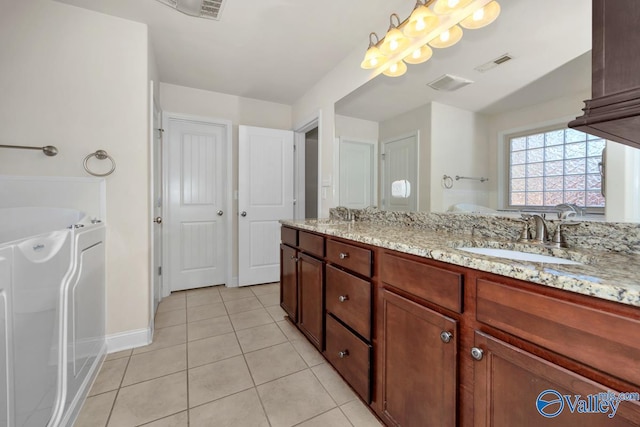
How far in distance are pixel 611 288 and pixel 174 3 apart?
2533 mm

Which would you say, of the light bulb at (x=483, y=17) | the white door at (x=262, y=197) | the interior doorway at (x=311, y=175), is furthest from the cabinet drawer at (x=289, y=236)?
the interior doorway at (x=311, y=175)

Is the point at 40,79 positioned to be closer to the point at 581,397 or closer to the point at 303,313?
the point at 303,313

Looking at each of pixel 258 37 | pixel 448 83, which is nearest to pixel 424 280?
pixel 448 83

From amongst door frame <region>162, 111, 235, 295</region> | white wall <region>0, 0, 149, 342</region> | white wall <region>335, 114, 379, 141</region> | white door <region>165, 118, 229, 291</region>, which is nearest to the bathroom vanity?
white wall <region>335, 114, 379, 141</region>

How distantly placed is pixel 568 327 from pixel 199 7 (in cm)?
250

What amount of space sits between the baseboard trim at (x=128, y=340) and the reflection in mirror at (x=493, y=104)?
2087 millimetres

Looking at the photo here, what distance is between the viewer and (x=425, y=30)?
1558 millimetres

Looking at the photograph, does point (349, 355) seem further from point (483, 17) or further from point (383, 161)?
point (483, 17)

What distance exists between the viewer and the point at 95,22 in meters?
1.88

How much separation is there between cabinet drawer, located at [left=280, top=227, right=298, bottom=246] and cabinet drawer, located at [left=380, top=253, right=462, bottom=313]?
3.19 feet

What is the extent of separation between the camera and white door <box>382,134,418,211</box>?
5.90 ft

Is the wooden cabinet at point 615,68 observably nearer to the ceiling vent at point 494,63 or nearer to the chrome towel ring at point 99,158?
the ceiling vent at point 494,63

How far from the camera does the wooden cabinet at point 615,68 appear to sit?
0.67m

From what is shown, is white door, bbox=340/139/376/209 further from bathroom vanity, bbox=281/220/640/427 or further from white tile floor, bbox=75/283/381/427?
white tile floor, bbox=75/283/381/427
